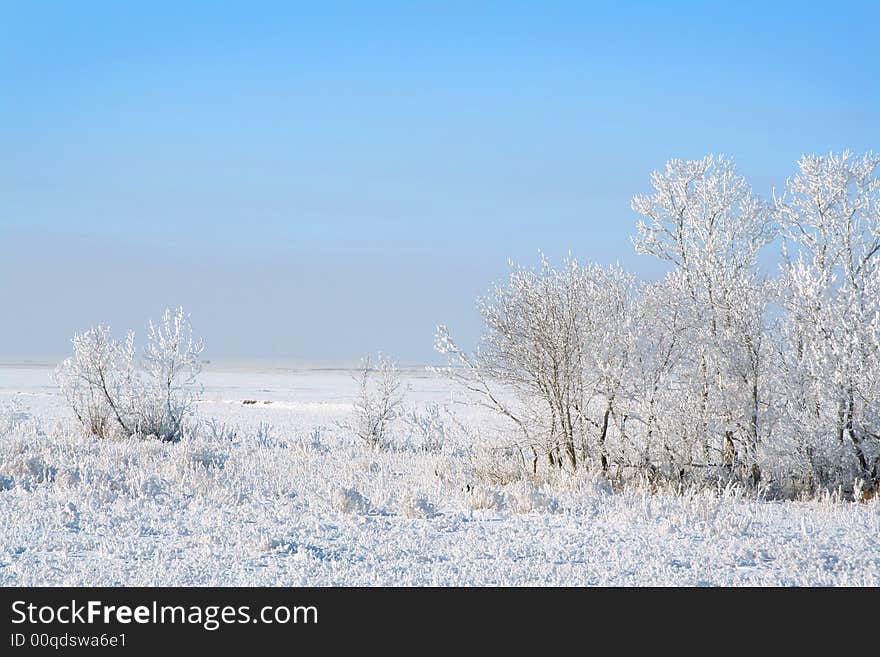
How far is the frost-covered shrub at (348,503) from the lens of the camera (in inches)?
287

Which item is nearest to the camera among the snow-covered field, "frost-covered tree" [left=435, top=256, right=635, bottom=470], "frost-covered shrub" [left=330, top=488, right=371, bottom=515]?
the snow-covered field

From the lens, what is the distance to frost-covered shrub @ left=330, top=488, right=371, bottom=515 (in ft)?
23.9

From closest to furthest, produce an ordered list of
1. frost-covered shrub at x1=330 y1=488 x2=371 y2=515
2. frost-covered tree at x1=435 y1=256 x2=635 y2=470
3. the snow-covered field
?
the snow-covered field, frost-covered shrub at x1=330 y1=488 x2=371 y2=515, frost-covered tree at x1=435 y1=256 x2=635 y2=470

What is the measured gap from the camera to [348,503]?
7344mm

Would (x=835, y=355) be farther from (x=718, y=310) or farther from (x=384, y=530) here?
(x=384, y=530)

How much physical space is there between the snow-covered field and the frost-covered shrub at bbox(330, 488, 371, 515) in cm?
2

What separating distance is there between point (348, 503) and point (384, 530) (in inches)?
32.4

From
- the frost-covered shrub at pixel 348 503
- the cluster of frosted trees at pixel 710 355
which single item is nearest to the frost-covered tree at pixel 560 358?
the cluster of frosted trees at pixel 710 355

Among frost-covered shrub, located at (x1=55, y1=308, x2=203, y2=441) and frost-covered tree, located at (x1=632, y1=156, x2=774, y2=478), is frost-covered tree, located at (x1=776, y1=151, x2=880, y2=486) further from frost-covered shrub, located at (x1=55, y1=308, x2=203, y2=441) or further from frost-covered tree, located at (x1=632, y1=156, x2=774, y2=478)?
frost-covered shrub, located at (x1=55, y1=308, x2=203, y2=441)

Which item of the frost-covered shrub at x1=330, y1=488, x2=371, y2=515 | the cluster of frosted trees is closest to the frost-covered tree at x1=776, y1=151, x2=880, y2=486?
the cluster of frosted trees

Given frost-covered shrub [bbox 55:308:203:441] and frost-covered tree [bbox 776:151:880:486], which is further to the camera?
frost-covered shrub [bbox 55:308:203:441]
